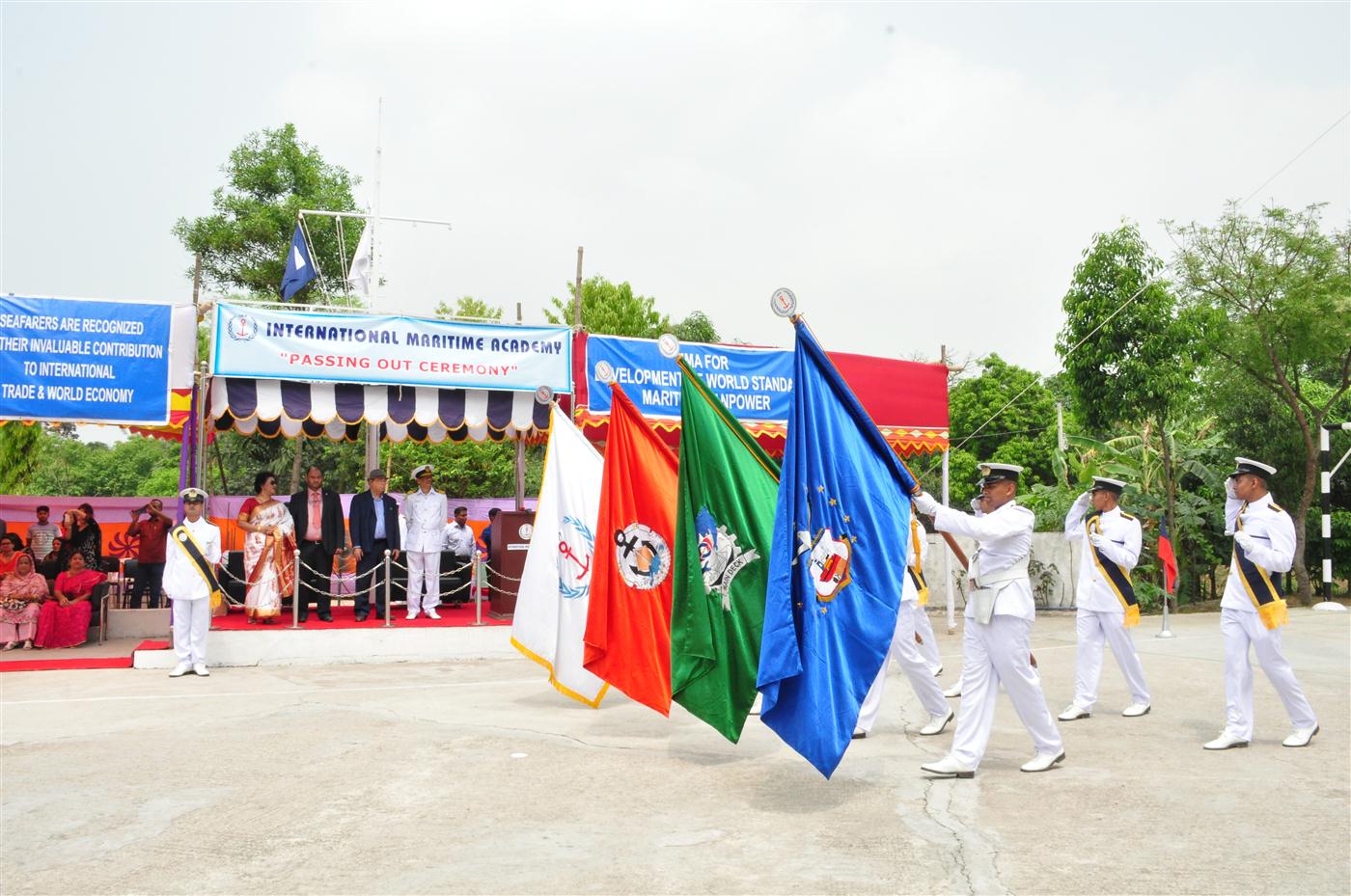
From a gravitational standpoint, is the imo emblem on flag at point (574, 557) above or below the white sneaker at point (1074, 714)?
above

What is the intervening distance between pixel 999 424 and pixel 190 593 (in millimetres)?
33436

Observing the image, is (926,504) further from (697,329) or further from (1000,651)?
(697,329)

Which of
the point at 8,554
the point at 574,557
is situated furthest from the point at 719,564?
the point at 8,554

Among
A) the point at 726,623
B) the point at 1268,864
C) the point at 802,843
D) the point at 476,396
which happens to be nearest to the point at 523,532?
the point at 476,396

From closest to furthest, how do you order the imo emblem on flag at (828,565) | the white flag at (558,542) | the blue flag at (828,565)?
the blue flag at (828,565) → the imo emblem on flag at (828,565) → the white flag at (558,542)

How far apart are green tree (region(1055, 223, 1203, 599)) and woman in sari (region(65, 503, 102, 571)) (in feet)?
51.5

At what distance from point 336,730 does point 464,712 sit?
1.09 m

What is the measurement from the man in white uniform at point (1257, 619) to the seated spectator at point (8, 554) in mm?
12602

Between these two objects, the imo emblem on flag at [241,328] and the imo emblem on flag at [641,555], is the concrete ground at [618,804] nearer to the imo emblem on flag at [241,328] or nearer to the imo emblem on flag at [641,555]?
the imo emblem on flag at [641,555]

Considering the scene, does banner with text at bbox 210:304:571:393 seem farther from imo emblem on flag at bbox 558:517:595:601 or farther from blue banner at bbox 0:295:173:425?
imo emblem on flag at bbox 558:517:595:601

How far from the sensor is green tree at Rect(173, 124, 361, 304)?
28.7 m

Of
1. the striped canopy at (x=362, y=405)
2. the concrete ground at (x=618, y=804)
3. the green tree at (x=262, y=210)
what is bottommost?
the concrete ground at (x=618, y=804)

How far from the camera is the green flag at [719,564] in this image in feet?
20.6

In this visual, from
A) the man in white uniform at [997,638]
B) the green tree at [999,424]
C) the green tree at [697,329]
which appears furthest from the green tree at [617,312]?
the man in white uniform at [997,638]
